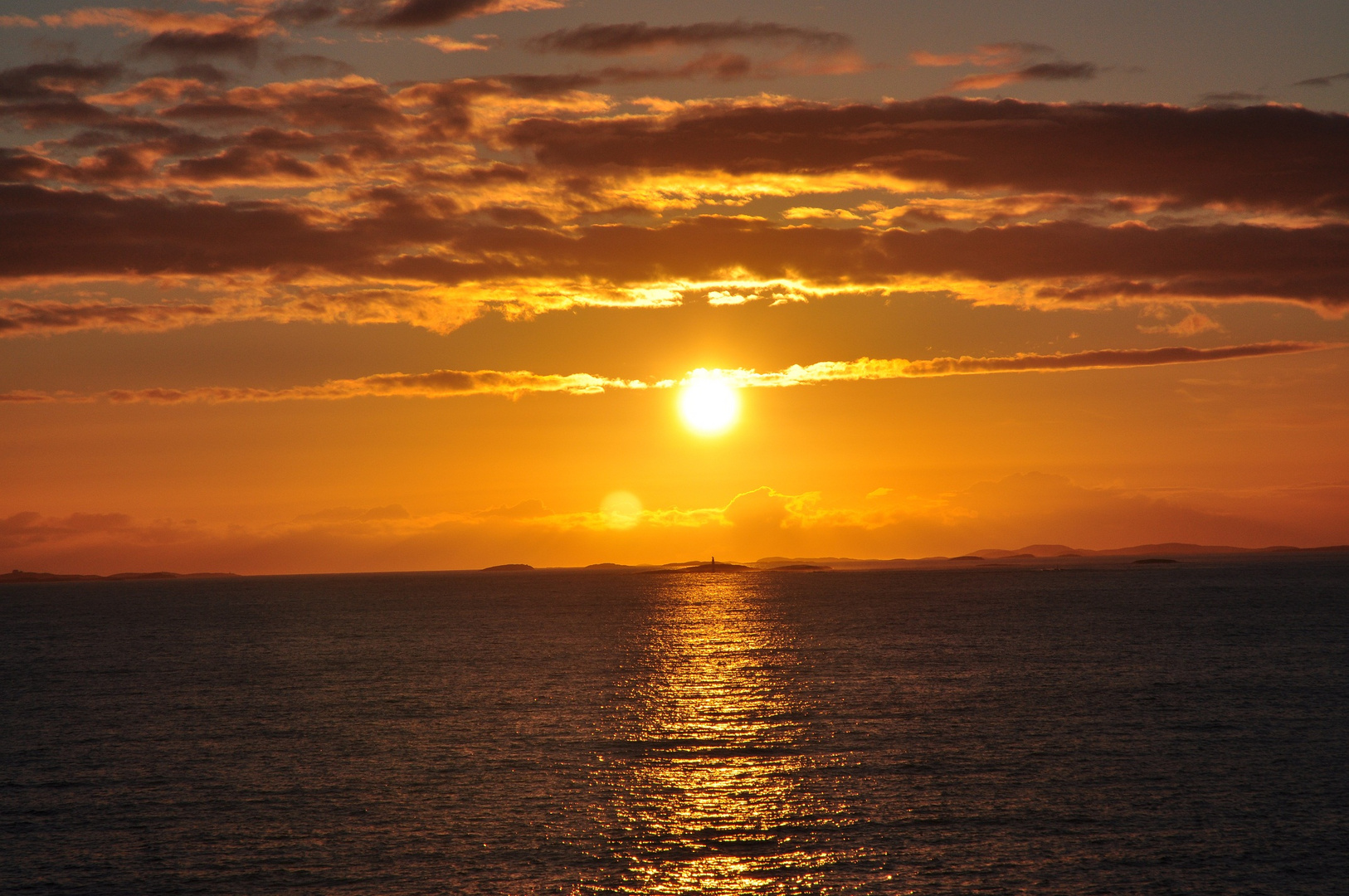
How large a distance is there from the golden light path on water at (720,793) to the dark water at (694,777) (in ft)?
0.86

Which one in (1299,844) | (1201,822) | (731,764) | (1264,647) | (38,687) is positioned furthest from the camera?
(1264,647)

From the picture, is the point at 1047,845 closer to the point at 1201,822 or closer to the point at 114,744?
the point at 1201,822

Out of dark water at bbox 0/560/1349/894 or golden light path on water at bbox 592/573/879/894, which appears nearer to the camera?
golden light path on water at bbox 592/573/879/894

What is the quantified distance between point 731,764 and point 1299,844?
105ft

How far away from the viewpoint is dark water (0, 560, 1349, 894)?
49000 mm

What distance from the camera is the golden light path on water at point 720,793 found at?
159 ft

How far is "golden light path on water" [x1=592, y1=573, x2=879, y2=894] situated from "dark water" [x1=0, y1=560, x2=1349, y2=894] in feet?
0.86

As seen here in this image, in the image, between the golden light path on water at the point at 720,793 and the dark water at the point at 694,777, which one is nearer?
the golden light path on water at the point at 720,793

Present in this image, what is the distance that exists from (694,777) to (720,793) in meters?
4.45

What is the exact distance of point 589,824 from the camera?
55.8 meters

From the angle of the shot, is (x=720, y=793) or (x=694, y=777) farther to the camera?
(x=694, y=777)

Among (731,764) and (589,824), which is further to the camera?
(731,764)

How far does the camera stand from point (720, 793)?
61.5 meters

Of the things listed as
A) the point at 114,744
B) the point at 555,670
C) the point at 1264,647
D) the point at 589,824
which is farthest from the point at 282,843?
the point at 1264,647
